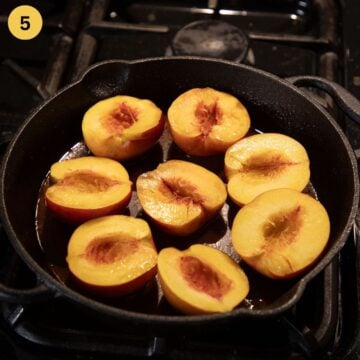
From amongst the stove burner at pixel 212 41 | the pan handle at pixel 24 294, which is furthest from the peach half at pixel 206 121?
the pan handle at pixel 24 294

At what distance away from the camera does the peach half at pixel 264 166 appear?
3.09ft

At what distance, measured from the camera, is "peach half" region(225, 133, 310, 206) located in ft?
3.09

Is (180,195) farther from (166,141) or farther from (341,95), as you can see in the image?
(341,95)

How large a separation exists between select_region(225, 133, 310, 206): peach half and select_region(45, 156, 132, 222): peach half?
18cm

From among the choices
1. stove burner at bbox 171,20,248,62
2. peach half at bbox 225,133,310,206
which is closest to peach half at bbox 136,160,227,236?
peach half at bbox 225,133,310,206

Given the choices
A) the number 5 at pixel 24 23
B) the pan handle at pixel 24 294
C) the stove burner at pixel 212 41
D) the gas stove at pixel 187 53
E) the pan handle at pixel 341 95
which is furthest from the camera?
the number 5 at pixel 24 23

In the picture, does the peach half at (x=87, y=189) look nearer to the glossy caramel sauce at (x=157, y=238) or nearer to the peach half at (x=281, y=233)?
the glossy caramel sauce at (x=157, y=238)

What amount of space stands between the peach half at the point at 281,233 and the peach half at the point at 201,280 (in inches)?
1.4

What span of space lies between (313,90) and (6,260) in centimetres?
70

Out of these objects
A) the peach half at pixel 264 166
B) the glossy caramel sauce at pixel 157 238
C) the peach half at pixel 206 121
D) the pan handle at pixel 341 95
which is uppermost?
the pan handle at pixel 341 95

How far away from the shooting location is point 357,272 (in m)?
0.93

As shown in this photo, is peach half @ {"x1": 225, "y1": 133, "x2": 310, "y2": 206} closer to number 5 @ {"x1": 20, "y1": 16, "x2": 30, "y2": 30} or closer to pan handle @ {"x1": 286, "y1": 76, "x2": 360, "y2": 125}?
pan handle @ {"x1": 286, "y1": 76, "x2": 360, "y2": 125}

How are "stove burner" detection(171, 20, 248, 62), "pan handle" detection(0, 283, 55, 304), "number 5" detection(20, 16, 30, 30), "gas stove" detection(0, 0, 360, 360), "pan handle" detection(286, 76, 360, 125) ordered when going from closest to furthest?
"pan handle" detection(0, 283, 55, 304) < "gas stove" detection(0, 0, 360, 360) < "pan handle" detection(286, 76, 360, 125) < "stove burner" detection(171, 20, 248, 62) < "number 5" detection(20, 16, 30, 30)

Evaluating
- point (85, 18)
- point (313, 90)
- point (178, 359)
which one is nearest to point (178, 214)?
point (178, 359)
